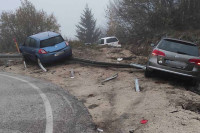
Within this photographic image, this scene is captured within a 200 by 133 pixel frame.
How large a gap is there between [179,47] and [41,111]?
5.24 metres

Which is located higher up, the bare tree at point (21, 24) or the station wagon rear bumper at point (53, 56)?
the bare tree at point (21, 24)

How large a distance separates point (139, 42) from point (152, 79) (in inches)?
388

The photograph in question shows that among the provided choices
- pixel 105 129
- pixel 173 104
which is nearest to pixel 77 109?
pixel 105 129

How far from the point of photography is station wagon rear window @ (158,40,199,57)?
26.9ft

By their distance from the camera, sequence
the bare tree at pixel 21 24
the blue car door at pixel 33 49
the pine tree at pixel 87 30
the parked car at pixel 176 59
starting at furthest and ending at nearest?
the pine tree at pixel 87 30, the bare tree at pixel 21 24, the blue car door at pixel 33 49, the parked car at pixel 176 59

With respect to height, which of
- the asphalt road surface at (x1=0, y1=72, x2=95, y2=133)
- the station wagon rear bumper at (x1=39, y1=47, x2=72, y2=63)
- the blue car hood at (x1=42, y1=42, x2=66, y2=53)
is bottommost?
the asphalt road surface at (x1=0, y1=72, x2=95, y2=133)

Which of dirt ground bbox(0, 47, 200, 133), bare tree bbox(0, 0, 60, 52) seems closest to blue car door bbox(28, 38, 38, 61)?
dirt ground bbox(0, 47, 200, 133)

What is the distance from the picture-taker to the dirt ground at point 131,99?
16.9 ft

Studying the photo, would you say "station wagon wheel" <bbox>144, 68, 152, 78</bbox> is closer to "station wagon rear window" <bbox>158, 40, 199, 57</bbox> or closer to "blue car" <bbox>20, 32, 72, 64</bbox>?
"station wagon rear window" <bbox>158, 40, 199, 57</bbox>

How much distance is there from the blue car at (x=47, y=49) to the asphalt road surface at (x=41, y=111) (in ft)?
11.8

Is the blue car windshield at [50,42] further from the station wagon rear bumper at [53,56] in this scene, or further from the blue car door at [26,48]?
the blue car door at [26,48]

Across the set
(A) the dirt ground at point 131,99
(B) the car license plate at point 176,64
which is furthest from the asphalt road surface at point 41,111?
(B) the car license plate at point 176,64

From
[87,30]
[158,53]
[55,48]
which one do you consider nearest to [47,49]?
[55,48]

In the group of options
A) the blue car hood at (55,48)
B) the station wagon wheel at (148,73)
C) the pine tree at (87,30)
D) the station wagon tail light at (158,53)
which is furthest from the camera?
the pine tree at (87,30)
